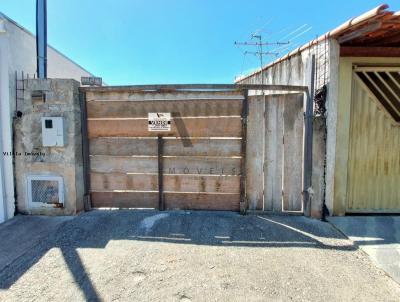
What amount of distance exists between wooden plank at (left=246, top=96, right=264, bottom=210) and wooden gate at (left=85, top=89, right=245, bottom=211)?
0.17 metres

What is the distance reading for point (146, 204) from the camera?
4.06 meters

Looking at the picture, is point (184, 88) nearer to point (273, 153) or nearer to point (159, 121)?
point (159, 121)

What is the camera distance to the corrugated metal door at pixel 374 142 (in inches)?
153

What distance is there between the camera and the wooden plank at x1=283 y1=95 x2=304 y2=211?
3834 mm

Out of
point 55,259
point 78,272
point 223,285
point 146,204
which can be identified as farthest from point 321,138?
point 55,259

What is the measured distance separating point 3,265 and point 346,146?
4.81 meters

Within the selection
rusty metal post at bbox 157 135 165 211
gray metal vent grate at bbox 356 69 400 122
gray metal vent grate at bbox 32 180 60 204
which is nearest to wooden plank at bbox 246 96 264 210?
rusty metal post at bbox 157 135 165 211

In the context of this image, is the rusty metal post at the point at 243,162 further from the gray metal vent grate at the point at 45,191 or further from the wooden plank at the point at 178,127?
the gray metal vent grate at the point at 45,191

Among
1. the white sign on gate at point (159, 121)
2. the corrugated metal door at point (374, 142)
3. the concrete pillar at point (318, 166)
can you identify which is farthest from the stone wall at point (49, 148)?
the corrugated metal door at point (374, 142)

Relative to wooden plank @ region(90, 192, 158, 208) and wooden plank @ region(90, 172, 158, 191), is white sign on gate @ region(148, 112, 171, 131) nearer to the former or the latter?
wooden plank @ region(90, 172, 158, 191)

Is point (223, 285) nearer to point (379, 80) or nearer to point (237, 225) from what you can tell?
point (237, 225)

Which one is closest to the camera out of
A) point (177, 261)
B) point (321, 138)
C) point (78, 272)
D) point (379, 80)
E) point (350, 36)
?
point (78, 272)

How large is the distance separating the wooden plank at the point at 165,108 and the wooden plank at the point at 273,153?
54cm

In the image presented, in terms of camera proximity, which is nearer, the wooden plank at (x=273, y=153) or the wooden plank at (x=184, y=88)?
the wooden plank at (x=184, y=88)
